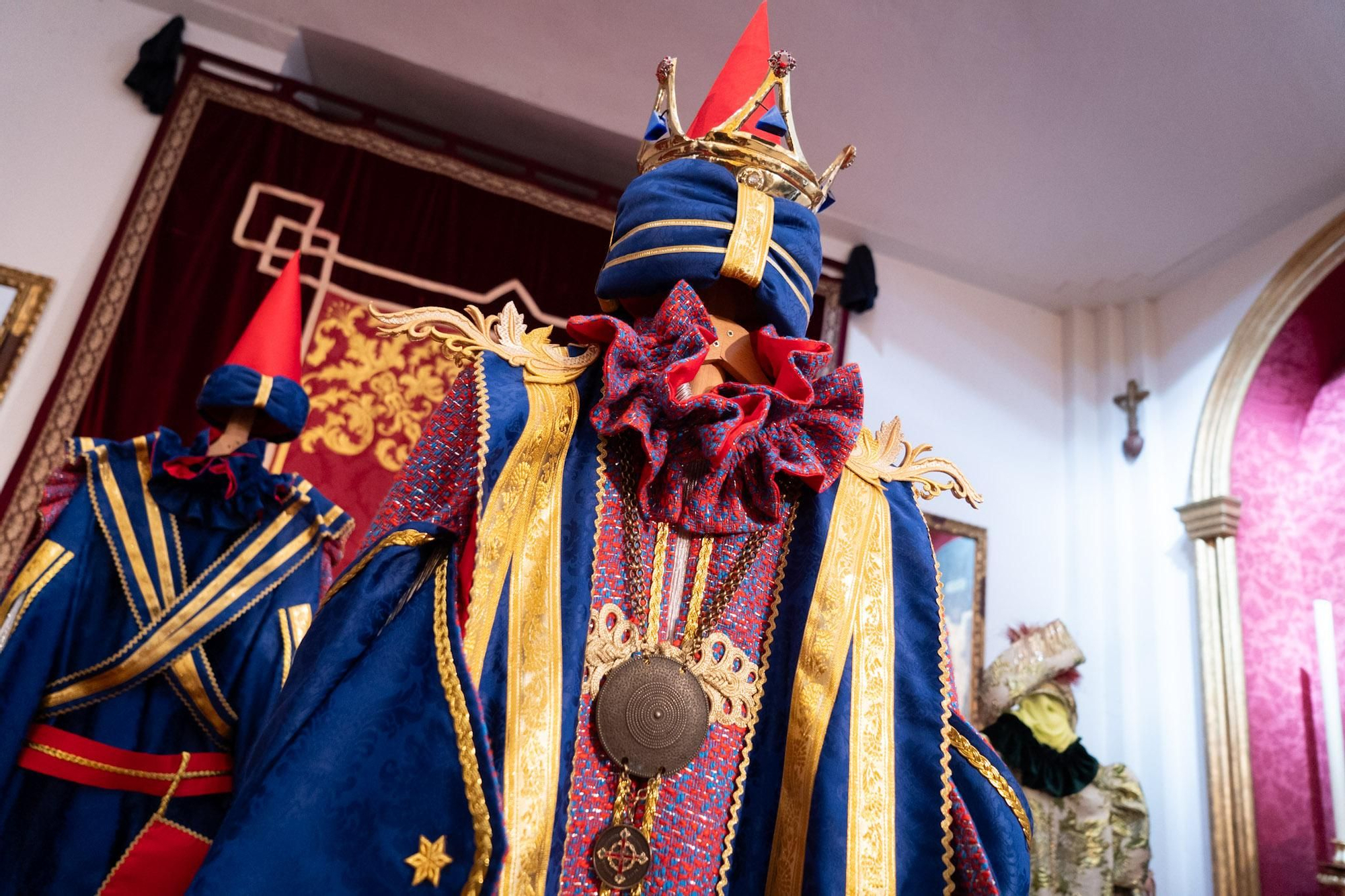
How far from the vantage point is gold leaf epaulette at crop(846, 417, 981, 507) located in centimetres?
112

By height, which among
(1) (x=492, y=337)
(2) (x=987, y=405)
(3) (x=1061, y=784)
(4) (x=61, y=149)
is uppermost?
(2) (x=987, y=405)

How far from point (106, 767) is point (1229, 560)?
3.42 m

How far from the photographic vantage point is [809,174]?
1.17 metres

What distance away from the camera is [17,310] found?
2.82 m

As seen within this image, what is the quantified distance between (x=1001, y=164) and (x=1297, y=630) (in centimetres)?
195

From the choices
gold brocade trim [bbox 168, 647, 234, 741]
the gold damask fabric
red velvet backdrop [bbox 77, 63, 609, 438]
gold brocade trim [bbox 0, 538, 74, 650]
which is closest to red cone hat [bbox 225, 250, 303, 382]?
gold brocade trim [bbox 0, 538, 74, 650]

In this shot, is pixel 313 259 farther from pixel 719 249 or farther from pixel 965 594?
pixel 965 594

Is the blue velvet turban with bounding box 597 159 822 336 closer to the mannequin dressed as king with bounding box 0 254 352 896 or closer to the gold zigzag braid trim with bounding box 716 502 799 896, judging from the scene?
the gold zigzag braid trim with bounding box 716 502 799 896

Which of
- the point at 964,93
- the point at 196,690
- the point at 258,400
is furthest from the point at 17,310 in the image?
→ the point at 964,93

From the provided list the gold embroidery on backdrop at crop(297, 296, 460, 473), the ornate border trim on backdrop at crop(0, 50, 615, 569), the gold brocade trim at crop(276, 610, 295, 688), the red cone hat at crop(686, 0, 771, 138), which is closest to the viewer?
the red cone hat at crop(686, 0, 771, 138)

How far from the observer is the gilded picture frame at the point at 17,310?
278 cm

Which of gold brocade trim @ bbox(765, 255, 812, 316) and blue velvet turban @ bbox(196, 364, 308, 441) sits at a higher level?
blue velvet turban @ bbox(196, 364, 308, 441)

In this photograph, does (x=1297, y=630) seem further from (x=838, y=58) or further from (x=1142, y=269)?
(x=838, y=58)

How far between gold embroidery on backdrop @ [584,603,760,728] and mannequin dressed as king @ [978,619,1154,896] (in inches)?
95.5
